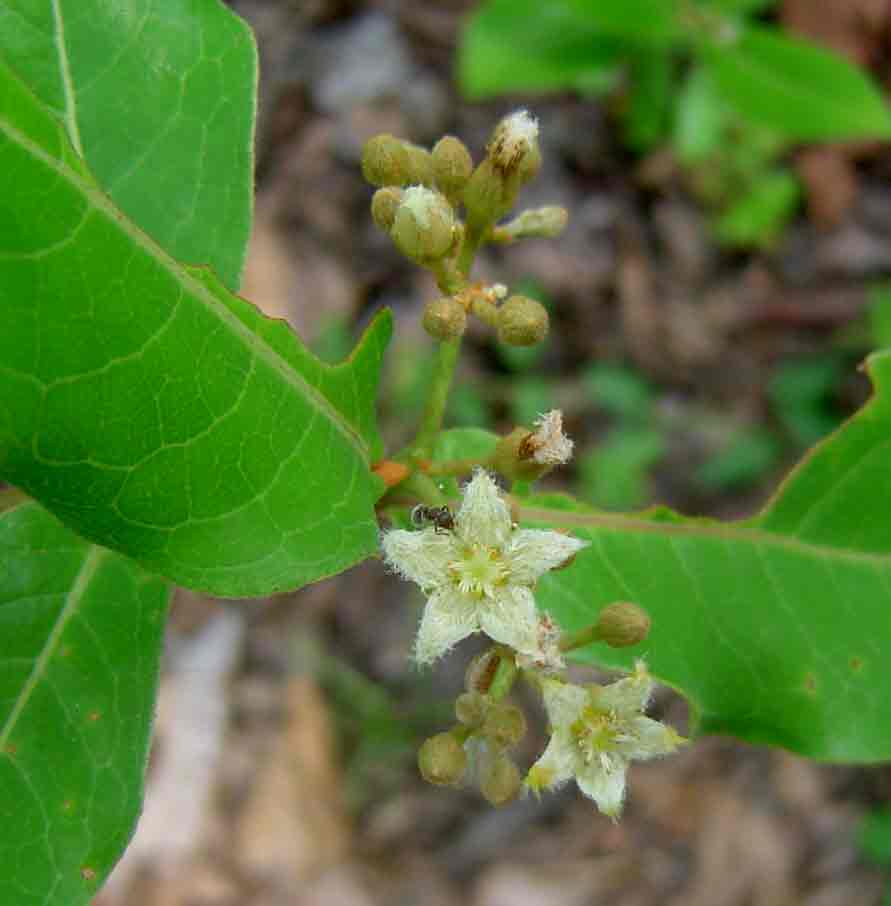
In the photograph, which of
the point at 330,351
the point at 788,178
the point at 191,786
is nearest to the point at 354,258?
the point at 330,351

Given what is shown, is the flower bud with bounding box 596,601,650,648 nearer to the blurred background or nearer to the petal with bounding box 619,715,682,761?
the petal with bounding box 619,715,682,761

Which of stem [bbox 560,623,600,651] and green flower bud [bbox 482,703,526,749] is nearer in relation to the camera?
green flower bud [bbox 482,703,526,749]

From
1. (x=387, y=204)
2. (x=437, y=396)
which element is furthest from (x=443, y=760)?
(x=387, y=204)

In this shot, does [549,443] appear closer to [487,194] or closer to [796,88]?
[487,194]

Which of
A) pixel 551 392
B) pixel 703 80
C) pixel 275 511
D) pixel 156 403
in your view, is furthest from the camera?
pixel 551 392

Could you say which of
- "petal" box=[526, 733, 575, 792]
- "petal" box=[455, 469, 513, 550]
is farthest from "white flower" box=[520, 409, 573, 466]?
"petal" box=[526, 733, 575, 792]

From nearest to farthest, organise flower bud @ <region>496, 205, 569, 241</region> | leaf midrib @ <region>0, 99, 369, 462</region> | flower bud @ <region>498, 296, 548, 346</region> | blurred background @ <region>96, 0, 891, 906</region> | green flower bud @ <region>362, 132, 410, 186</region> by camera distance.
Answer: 1. leaf midrib @ <region>0, 99, 369, 462</region>
2. flower bud @ <region>498, 296, 548, 346</region>
3. green flower bud @ <region>362, 132, 410, 186</region>
4. flower bud @ <region>496, 205, 569, 241</region>
5. blurred background @ <region>96, 0, 891, 906</region>

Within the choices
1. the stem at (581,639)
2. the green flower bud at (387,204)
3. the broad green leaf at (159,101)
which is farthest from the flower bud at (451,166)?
the stem at (581,639)

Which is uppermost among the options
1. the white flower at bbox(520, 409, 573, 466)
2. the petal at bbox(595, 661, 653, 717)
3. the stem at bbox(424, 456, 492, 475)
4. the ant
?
the white flower at bbox(520, 409, 573, 466)
